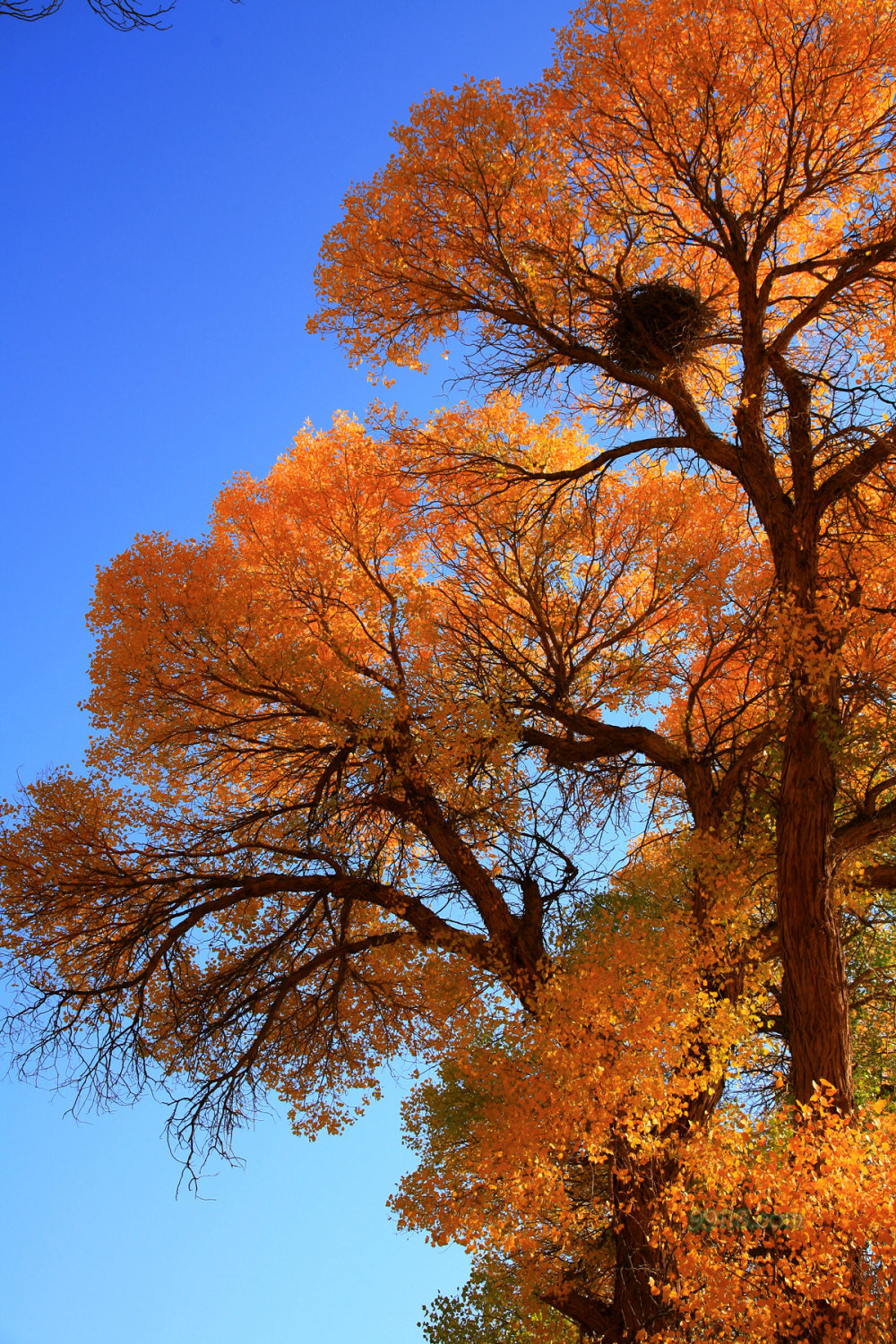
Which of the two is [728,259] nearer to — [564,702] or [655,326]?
[655,326]

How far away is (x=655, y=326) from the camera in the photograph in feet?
31.7

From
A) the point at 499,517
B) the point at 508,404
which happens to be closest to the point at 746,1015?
the point at 499,517

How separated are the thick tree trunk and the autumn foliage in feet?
0.09

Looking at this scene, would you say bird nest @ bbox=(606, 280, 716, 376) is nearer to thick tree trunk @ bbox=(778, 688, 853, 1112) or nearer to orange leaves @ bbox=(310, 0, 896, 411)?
orange leaves @ bbox=(310, 0, 896, 411)

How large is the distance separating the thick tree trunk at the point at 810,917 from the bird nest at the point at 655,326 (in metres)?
4.15

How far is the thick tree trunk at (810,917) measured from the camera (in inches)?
275

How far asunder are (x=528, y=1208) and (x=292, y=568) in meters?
6.73

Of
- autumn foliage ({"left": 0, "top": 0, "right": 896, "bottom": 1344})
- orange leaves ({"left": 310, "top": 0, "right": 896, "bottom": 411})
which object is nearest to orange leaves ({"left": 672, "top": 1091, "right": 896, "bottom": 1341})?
autumn foliage ({"left": 0, "top": 0, "right": 896, "bottom": 1344})

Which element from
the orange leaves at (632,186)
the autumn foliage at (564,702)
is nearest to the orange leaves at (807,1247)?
the autumn foliage at (564,702)

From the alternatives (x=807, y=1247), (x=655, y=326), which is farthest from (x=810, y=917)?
(x=655, y=326)

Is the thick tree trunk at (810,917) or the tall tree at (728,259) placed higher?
the tall tree at (728,259)

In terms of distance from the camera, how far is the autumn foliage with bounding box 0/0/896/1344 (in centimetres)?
748

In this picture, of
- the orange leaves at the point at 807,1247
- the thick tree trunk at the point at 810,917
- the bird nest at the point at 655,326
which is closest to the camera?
the orange leaves at the point at 807,1247

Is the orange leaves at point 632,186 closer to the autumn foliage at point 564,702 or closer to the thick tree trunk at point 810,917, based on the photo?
the autumn foliage at point 564,702
